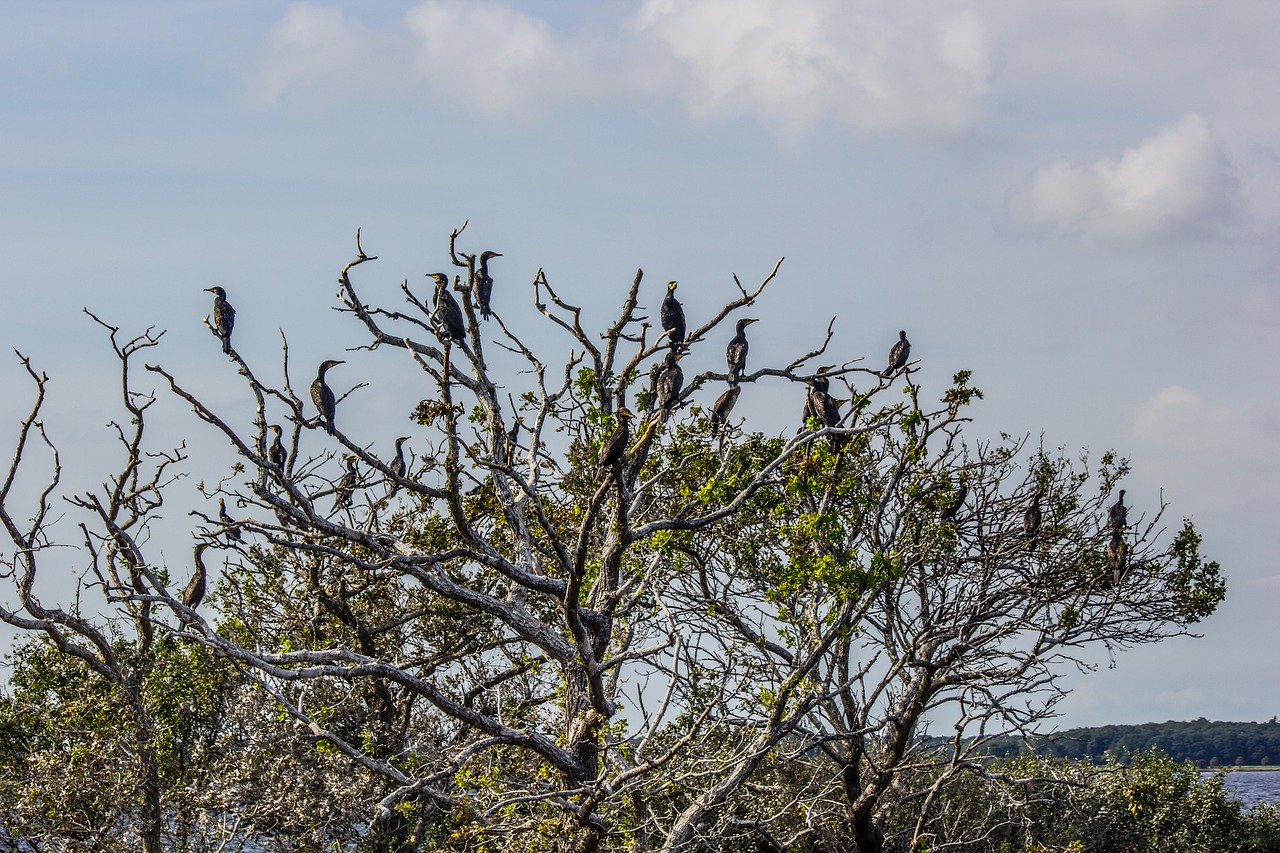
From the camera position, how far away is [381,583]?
17.6m

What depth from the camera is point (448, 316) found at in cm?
1398

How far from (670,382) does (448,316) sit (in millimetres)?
2854

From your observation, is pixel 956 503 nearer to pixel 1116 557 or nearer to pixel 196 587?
pixel 1116 557

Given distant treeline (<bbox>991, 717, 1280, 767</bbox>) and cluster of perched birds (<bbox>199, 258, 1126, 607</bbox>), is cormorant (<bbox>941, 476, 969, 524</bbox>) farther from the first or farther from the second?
distant treeline (<bbox>991, 717, 1280, 767</bbox>)

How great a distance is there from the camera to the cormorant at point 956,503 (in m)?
15.5

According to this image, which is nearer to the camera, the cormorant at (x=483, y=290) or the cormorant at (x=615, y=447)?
the cormorant at (x=615, y=447)

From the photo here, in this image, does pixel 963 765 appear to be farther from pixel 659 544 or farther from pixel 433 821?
pixel 433 821

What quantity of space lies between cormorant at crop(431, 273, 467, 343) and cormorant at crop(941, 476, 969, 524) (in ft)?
19.8

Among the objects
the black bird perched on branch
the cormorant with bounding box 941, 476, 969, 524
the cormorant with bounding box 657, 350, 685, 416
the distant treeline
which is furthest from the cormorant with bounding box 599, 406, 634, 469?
the distant treeline

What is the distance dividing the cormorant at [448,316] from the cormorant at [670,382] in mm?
2587

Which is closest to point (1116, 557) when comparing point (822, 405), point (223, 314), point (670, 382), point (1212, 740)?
point (822, 405)

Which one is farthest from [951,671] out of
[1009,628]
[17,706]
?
[17,706]

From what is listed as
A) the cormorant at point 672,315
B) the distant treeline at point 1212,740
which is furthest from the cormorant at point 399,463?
the distant treeline at point 1212,740

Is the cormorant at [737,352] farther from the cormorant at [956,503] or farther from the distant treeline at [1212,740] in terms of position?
the distant treeline at [1212,740]
